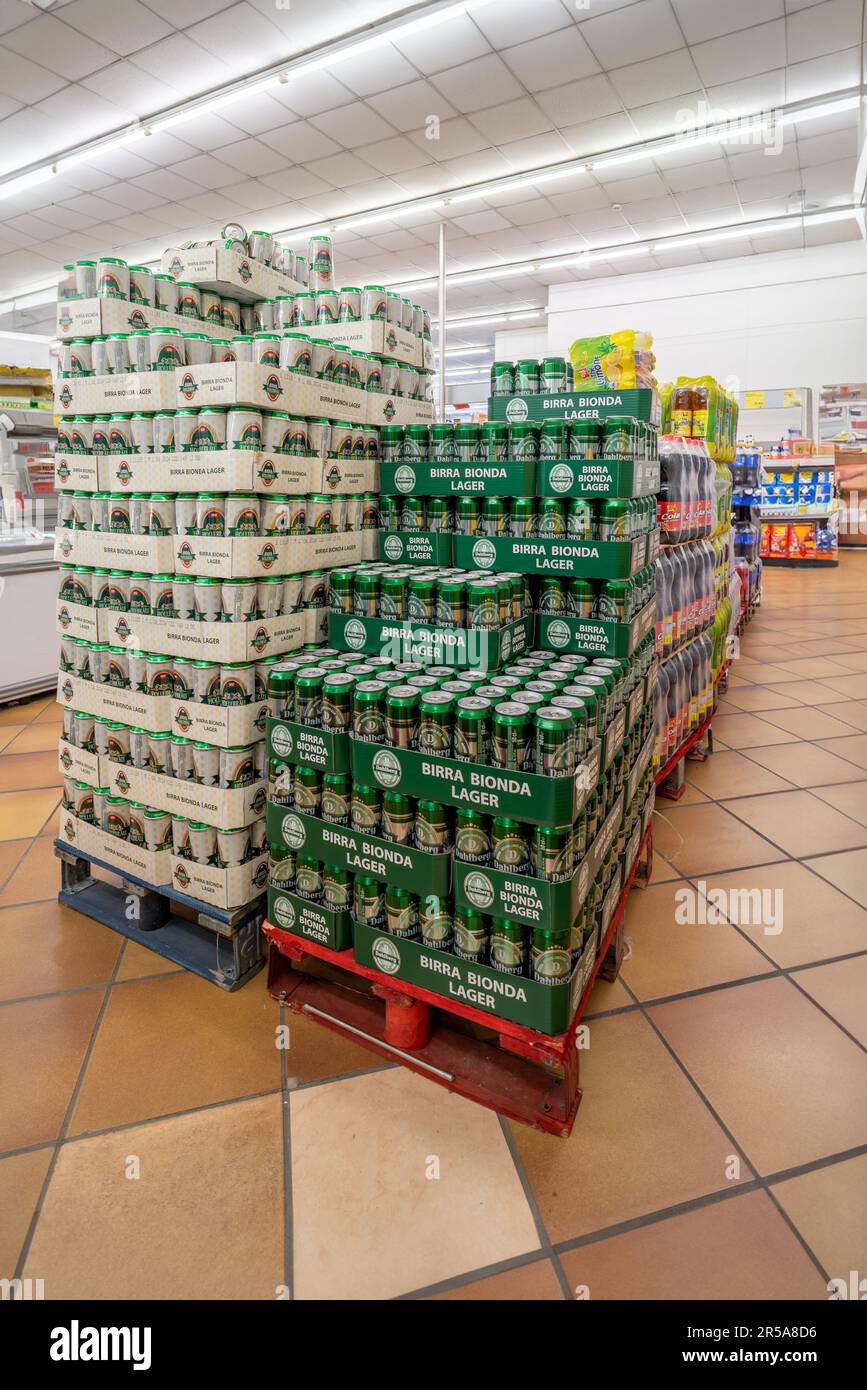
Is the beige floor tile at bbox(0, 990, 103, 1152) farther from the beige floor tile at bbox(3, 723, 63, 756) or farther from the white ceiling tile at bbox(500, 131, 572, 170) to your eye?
the white ceiling tile at bbox(500, 131, 572, 170)

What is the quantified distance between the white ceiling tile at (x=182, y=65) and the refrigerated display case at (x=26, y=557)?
9.45 feet

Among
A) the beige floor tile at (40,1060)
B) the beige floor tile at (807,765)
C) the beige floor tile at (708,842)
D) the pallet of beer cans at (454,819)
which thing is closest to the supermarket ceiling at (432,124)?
the beige floor tile at (807,765)

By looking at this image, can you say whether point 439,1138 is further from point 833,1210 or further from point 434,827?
point 833,1210

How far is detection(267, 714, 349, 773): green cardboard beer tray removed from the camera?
1.96 metres

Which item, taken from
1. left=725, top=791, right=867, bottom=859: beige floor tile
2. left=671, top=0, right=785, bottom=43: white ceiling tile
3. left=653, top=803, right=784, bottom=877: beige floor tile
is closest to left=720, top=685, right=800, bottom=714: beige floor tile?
left=725, top=791, right=867, bottom=859: beige floor tile

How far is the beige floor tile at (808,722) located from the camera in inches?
181

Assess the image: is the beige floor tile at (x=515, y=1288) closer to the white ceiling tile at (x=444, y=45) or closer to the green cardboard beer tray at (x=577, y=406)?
the green cardboard beer tray at (x=577, y=406)

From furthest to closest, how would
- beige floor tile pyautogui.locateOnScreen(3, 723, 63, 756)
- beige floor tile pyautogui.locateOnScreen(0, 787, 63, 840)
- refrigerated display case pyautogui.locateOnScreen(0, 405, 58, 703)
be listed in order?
refrigerated display case pyautogui.locateOnScreen(0, 405, 58, 703), beige floor tile pyautogui.locateOnScreen(3, 723, 63, 756), beige floor tile pyautogui.locateOnScreen(0, 787, 63, 840)

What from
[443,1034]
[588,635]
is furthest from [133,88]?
[443,1034]

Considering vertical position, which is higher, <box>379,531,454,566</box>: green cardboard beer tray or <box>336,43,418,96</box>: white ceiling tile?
<box>336,43,418,96</box>: white ceiling tile

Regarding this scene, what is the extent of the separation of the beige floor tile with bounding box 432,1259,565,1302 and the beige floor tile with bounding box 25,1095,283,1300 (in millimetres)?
354
